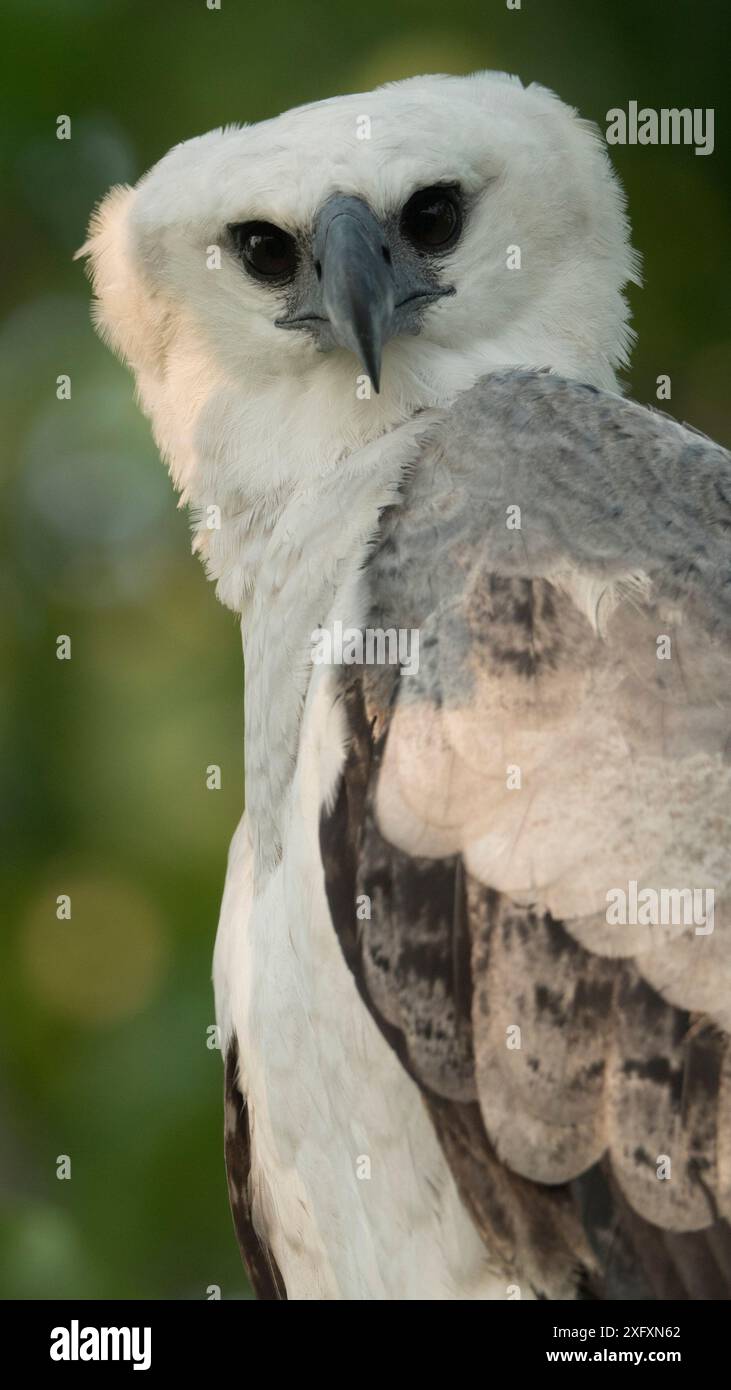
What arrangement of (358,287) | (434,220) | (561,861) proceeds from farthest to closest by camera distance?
(434,220) < (358,287) < (561,861)

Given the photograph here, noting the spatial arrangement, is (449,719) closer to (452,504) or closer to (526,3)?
(452,504)

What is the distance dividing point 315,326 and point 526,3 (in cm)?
115

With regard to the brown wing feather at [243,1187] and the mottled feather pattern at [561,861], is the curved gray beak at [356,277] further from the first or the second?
the brown wing feather at [243,1187]

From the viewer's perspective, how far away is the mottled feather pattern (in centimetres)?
162

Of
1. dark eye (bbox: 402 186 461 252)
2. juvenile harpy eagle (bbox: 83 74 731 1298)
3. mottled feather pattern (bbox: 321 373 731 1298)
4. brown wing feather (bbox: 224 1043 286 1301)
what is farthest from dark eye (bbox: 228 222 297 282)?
brown wing feather (bbox: 224 1043 286 1301)

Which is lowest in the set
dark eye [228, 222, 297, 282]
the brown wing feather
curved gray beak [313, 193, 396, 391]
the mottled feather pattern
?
the brown wing feather

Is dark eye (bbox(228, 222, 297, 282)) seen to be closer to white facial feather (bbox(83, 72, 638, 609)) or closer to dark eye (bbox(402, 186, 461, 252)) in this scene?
white facial feather (bbox(83, 72, 638, 609))

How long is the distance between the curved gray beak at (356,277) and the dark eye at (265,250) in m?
0.09

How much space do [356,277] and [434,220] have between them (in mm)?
240

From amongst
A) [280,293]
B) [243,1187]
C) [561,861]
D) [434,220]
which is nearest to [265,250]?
[280,293]

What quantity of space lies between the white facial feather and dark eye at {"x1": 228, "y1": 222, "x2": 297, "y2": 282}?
0.02 metres

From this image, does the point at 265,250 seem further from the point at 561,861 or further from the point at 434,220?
the point at 561,861

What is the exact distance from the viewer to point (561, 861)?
1.66 meters

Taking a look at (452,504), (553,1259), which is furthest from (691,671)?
(553,1259)
